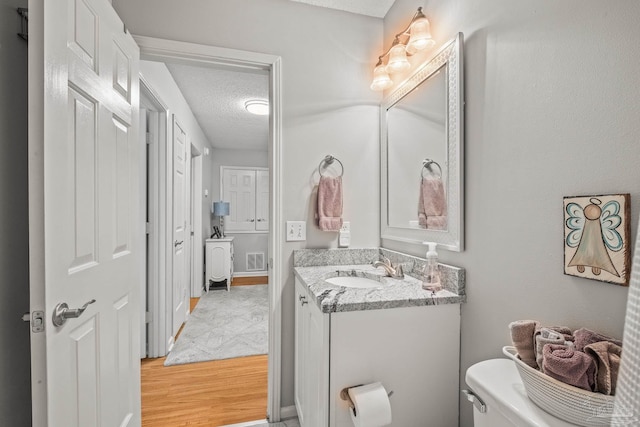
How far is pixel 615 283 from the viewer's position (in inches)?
27.5

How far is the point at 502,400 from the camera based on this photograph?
707 mm

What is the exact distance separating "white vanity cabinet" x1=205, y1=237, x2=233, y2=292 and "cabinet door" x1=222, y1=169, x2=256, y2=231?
0.86m

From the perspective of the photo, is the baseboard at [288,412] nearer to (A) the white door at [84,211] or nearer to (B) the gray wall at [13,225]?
(A) the white door at [84,211]

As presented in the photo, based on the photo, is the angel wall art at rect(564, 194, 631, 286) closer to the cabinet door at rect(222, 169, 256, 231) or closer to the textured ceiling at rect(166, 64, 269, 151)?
the textured ceiling at rect(166, 64, 269, 151)

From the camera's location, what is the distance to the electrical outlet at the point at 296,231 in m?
1.75

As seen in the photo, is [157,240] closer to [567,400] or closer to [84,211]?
[84,211]

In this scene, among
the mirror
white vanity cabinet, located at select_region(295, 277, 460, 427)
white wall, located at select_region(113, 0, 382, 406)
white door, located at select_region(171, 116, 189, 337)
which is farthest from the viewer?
white door, located at select_region(171, 116, 189, 337)

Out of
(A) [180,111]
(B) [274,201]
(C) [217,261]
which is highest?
(A) [180,111]

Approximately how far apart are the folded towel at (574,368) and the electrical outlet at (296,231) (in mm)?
1302

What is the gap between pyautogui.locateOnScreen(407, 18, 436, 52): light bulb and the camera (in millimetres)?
1366

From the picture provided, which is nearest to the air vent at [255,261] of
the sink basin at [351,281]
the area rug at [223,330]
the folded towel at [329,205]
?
the area rug at [223,330]

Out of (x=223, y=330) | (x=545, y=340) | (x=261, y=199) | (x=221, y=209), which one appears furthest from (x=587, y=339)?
(x=261, y=199)

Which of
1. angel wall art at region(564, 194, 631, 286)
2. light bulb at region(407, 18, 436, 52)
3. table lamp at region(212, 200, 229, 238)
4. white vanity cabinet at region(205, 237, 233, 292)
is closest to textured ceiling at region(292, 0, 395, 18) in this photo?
light bulb at region(407, 18, 436, 52)

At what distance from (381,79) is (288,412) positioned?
203cm
